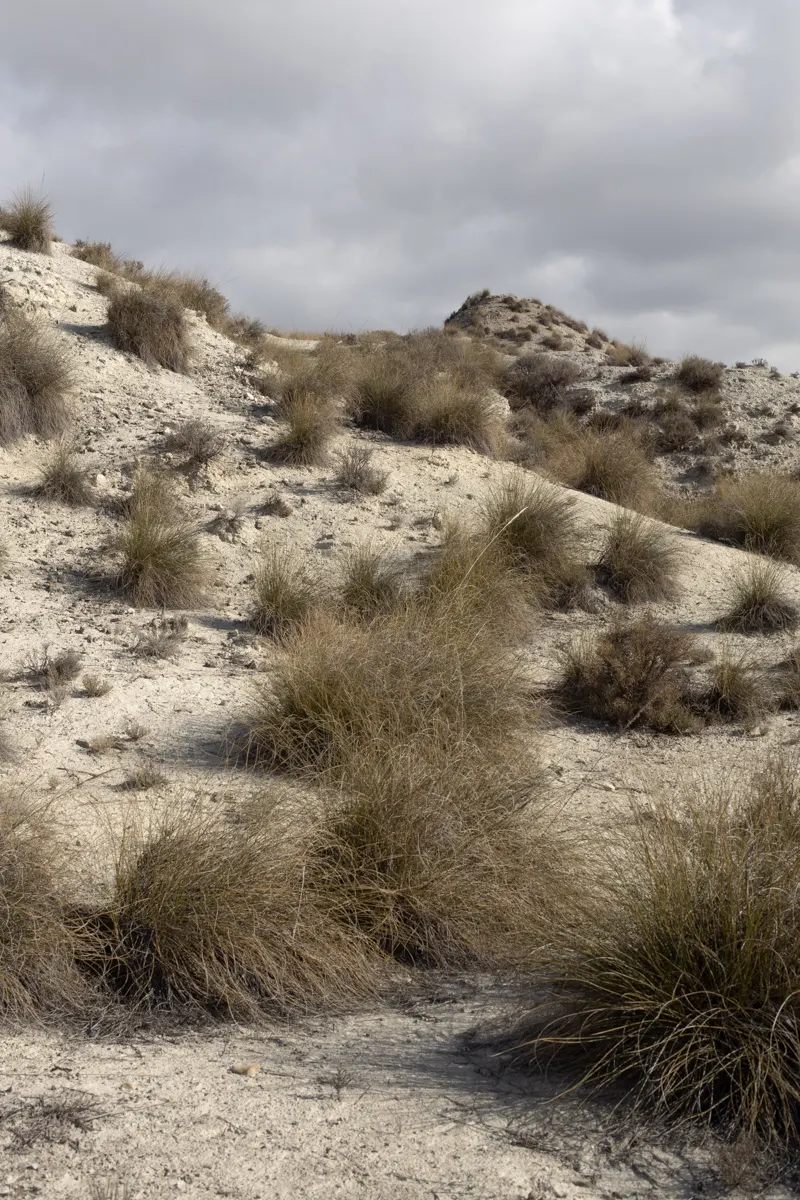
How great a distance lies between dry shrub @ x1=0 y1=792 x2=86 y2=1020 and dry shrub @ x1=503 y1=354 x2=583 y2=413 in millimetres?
21069

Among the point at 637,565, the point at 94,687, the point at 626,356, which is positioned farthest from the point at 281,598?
the point at 626,356

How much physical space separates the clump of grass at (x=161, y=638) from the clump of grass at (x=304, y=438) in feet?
13.5

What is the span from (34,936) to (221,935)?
0.75m

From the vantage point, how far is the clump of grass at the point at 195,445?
42.7ft

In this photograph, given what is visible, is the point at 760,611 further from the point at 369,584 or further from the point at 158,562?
the point at 158,562

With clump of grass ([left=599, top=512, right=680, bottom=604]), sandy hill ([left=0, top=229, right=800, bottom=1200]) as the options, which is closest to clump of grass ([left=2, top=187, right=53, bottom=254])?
sandy hill ([left=0, top=229, right=800, bottom=1200])

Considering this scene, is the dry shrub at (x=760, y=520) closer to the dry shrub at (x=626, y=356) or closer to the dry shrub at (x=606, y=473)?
the dry shrub at (x=606, y=473)

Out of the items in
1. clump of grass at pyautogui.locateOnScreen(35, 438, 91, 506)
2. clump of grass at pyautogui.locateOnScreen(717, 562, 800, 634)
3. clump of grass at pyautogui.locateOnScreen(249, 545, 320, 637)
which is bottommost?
clump of grass at pyautogui.locateOnScreen(249, 545, 320, 637)

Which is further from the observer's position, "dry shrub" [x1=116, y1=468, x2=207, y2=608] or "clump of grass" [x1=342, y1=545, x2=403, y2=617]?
"dry shrub" [x1=116, y1=468, x2=207, y2=608]

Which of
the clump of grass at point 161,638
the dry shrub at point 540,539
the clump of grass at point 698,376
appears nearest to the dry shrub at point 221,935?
the clump of grass at point 161,638

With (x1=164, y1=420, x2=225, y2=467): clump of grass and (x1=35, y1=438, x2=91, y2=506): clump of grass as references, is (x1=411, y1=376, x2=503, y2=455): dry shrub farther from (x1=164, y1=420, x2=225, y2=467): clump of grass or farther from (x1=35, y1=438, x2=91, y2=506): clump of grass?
(x1=35, y1=438, x2=91, y2=506): clump of grass

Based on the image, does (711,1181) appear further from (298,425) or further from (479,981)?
(298,425)

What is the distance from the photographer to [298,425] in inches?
548

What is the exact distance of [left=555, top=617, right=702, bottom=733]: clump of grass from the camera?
911 centimetres
